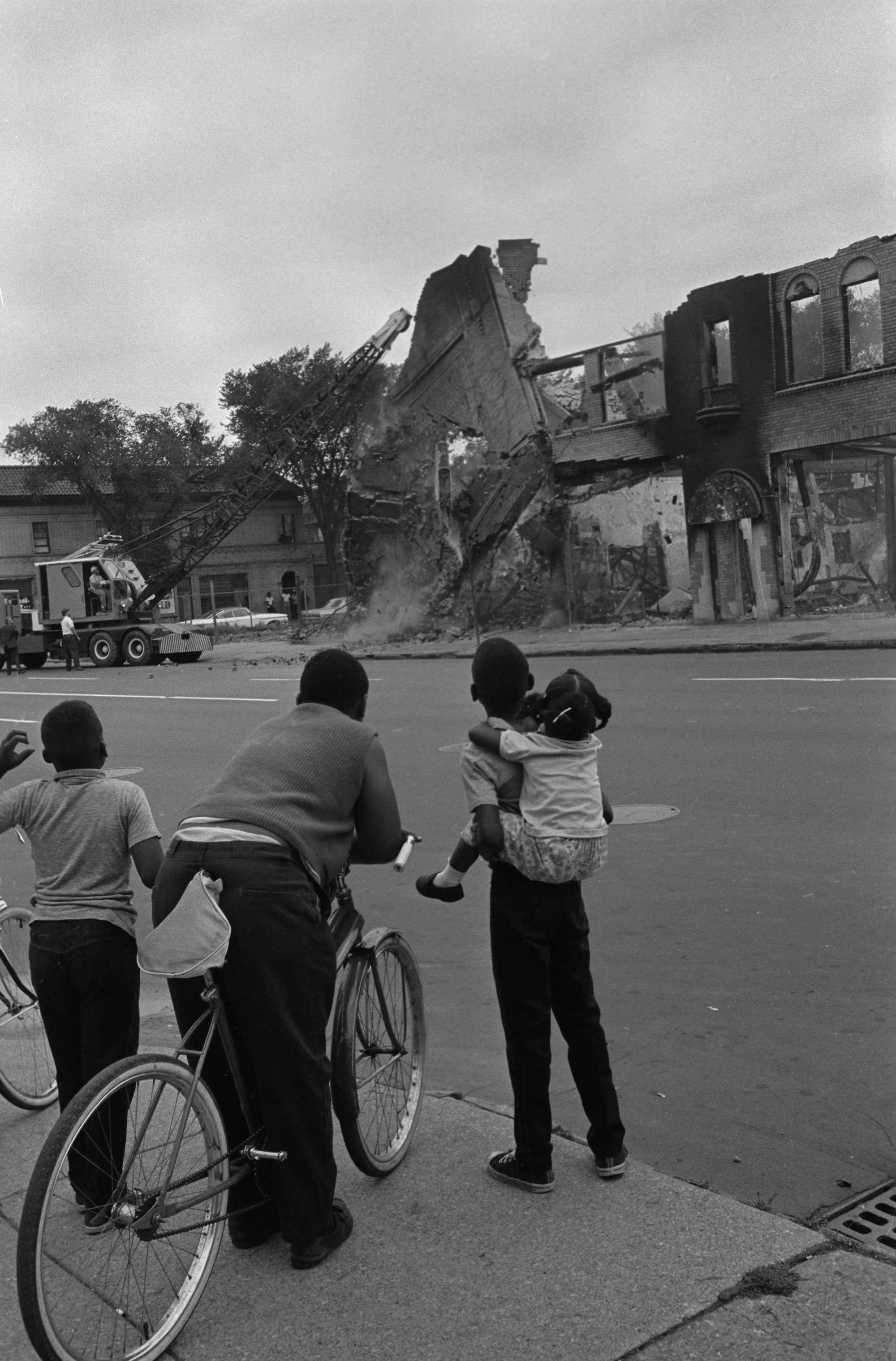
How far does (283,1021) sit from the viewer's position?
3.15m

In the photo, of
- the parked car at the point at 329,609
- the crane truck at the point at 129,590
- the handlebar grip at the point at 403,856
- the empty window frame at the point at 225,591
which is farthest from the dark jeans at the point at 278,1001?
the empty window frame at the point at 225,591

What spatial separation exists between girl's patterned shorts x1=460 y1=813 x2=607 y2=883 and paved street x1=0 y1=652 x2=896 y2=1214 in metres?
1.00

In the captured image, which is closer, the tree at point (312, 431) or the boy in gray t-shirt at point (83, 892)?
the boy in gray t-shirt at point (83, 892)

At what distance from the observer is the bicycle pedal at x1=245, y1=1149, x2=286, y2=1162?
3.15 metres

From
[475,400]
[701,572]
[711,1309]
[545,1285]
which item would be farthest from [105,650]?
[711,1309]

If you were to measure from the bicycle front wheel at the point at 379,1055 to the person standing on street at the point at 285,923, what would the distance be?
0.70 feet

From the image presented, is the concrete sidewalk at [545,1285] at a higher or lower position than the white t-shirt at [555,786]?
lower

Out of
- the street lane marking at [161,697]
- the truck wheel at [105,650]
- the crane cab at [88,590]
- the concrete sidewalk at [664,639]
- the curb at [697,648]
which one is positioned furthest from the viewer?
the crane cab at [88,590]

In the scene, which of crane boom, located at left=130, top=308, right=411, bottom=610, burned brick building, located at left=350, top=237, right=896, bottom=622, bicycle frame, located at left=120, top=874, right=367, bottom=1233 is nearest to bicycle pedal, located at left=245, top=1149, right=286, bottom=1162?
bicycle frame, located at left=120, top=874, right=367, bottom=1233

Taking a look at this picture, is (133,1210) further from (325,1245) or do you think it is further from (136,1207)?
(325,1245)

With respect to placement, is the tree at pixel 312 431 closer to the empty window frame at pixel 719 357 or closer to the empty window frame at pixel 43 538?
the empty window frame at pixel 719 357

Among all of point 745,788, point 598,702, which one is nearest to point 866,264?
point 745,788

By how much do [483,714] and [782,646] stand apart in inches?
377

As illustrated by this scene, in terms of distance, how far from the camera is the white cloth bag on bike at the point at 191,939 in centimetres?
302
